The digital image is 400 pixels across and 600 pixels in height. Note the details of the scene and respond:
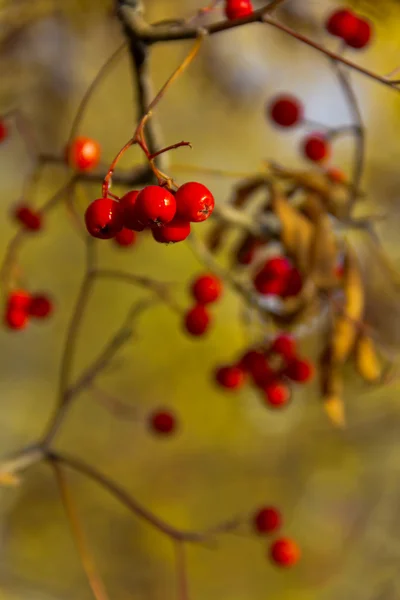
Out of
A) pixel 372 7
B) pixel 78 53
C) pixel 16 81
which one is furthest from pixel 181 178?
pixel 372 7

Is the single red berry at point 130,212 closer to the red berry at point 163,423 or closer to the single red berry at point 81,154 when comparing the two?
the single red berry at point 81,154

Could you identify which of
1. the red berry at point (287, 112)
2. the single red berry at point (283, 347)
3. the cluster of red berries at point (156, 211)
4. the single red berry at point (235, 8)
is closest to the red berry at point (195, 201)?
the cluster of red berries at point (156, 211)

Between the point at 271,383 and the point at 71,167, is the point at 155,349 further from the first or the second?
the point at 71,167

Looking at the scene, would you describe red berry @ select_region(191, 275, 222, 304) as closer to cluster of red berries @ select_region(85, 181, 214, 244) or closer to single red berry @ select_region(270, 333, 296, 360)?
single red berry @ select_region(270, 333, 296, 360)

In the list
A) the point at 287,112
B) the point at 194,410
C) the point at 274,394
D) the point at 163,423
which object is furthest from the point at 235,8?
the point at 194,410

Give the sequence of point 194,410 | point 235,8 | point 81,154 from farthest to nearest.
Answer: point 194,410, point 81,154, point 235,8

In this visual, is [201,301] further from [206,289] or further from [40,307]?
[40,307]
